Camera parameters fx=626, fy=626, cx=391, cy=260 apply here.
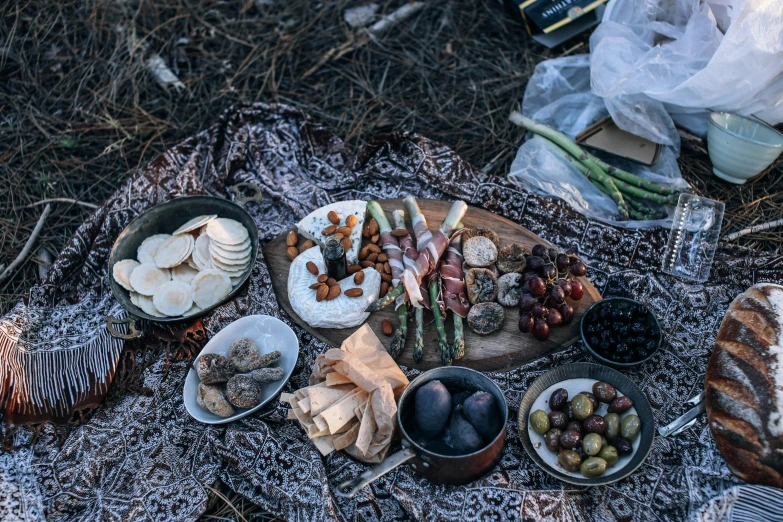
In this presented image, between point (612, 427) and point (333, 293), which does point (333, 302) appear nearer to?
point (333, 293)

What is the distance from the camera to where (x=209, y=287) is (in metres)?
3.86

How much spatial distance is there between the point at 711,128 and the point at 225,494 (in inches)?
157

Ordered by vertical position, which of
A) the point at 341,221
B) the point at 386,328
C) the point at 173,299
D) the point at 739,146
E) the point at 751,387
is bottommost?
the point at 173,299

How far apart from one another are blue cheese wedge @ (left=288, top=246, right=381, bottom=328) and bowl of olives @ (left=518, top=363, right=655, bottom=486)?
3.57ft

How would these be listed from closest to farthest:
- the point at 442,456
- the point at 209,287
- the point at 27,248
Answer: the point at 442,456
the point at 209,287
the point at 27,248

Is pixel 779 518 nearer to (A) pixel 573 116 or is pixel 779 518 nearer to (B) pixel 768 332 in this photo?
(B) pixel 768 332

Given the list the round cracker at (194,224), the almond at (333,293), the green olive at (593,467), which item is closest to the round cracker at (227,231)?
the round cracker at (194,224)

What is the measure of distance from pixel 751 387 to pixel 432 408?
152 cm

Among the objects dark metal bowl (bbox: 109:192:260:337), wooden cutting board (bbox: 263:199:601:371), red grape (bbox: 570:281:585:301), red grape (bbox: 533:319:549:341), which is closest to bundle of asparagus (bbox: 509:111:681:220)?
wooden cutting board (bbox: 263:199:601:371)

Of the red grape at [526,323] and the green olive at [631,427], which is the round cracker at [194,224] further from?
the green olive at [631,427]

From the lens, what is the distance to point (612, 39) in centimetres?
457

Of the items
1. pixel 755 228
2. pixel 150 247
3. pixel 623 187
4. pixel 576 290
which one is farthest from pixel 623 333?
pixel 150 247

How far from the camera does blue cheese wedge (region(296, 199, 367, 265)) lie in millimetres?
4012

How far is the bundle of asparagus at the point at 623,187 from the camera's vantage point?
430cm
